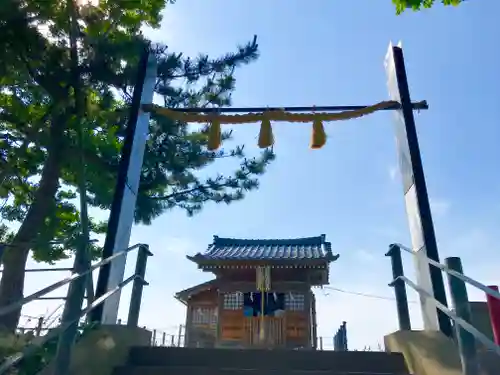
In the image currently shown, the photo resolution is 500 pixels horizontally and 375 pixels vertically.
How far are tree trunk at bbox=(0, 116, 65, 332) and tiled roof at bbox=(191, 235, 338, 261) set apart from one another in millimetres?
7562

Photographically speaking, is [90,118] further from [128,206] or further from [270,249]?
[270,249]

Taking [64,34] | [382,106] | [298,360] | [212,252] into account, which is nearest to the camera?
[298,360]

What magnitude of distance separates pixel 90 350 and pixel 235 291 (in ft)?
36.4

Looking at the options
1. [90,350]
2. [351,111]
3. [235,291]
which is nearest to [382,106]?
[351,111]

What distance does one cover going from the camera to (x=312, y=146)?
608 centimetres

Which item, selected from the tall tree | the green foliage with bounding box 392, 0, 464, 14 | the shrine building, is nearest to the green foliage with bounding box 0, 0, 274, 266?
the tall tree

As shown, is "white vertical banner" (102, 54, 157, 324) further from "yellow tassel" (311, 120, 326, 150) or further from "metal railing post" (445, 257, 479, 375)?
"metal railing post" (445, 257, 479, 375)

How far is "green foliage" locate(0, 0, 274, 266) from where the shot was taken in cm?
555

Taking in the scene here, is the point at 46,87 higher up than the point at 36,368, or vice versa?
the point at 46,87

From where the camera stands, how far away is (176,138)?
26.5 feet

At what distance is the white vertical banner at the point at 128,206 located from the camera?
446cm

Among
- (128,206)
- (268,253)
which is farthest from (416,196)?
(268,253)

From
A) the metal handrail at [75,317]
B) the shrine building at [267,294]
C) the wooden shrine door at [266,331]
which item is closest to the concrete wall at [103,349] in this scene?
the metal handrail at [75,317]

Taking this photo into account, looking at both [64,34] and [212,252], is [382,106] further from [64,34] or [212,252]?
[212,252]
